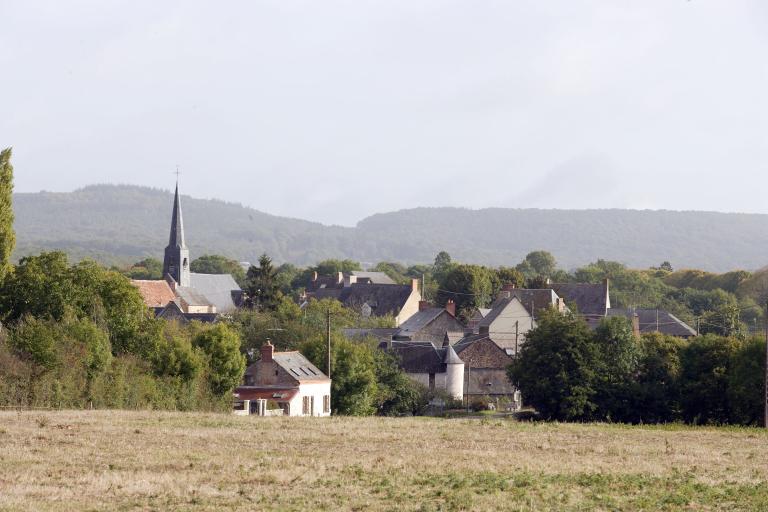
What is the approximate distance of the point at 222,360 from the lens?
61.8m

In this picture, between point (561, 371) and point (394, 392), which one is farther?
point (394, 392)

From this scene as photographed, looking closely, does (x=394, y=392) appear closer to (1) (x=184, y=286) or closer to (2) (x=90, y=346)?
(2) (x=90, y=346)

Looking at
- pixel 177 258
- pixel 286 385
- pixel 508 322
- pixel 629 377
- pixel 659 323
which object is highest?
pixel 177 258

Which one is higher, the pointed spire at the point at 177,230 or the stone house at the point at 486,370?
the pointed spire at the point at 177,230

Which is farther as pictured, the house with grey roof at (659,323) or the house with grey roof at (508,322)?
the house with grey roof at (659,323)

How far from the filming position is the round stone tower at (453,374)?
84.6m

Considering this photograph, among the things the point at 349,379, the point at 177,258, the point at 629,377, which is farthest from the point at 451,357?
the point at 177,258

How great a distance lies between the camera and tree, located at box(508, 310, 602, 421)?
6512 cm

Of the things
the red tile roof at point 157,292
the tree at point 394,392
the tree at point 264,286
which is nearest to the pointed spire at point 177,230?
the red tile roof at point 157,292

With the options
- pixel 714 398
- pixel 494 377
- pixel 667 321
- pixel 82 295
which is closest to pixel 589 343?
pixel 714 398

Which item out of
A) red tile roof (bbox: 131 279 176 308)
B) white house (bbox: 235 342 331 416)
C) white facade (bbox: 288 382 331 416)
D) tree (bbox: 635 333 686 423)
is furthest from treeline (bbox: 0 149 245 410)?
red tile roof (bbox: 131 279 176 308)

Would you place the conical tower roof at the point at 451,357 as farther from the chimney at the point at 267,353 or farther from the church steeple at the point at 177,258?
the church steeple at the point at 177,258

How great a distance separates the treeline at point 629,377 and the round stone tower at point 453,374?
16419 millimetres

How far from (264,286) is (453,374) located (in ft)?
117
